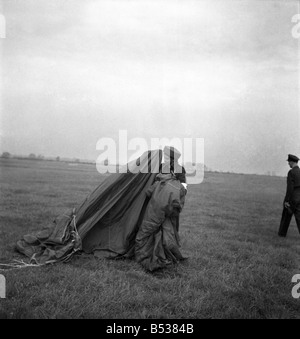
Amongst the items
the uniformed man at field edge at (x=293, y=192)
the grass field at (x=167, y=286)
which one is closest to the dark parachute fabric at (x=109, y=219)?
the grass field at (x=167, y=286)

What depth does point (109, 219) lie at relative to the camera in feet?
24.8

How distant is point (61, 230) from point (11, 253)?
3.97 ft

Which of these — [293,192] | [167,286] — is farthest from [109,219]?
[293,192]

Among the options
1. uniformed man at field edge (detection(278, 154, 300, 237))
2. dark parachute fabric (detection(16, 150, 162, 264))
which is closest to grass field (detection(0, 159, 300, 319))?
dark parachute fabric (detection(16, 150, 162, 264))

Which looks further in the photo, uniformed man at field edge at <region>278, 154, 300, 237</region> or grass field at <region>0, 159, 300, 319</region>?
uniformed man at field edge at <region>278, 154, 300, 237</region>

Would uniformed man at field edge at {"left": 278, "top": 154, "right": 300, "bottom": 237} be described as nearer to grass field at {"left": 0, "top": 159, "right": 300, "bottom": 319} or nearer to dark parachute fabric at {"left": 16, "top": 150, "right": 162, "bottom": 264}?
grass field at {"left": 0, "top": 159, "right": 300, "bottom": 319}

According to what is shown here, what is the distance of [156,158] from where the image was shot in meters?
7.53

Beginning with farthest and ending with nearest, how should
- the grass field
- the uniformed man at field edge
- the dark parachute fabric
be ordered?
the uniformed man at field edge, the dark parachute fabric, the grass field

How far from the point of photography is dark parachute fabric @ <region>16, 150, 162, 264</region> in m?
7.22

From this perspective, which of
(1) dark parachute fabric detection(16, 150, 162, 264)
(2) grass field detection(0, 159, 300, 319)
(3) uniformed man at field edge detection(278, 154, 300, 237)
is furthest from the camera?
(3) uniformed man at field edge detection(278, 154, 300, 237)

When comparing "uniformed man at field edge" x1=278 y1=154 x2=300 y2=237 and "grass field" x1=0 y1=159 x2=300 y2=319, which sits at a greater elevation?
"uniformed man at field edge" x1=278 y1=154 x2=300 y2=237

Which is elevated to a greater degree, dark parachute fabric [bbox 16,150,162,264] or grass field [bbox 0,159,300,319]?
dark parachute fabric [bbox 16,150,162,264]
